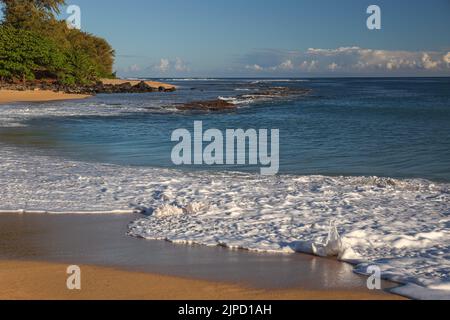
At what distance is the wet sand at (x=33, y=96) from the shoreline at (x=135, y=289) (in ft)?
123

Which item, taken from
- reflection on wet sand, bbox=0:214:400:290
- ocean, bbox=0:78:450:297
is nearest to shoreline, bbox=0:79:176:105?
ocean, bbox=0:78:450:297

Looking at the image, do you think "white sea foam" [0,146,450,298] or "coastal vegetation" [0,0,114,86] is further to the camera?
"coastal vegetation" [0,0,114,86]

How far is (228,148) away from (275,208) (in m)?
8.83

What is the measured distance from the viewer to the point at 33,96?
45750 millimetres

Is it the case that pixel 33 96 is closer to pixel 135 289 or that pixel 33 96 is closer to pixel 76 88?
pixel 76 88

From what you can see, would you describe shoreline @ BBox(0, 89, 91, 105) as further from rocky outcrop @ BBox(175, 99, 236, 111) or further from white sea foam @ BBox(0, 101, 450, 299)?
white sea foam @ BBox(0, 101, 450, 299)

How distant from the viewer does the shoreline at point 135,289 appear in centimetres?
514

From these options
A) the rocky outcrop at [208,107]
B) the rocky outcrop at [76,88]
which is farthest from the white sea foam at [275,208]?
the rocky outcrop at [76,88]

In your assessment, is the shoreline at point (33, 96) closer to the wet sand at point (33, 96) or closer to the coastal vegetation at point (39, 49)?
the wet sand at point (33, 96)

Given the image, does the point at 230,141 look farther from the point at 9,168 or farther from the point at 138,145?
the point at 9,168

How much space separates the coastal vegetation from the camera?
55312 millimetres

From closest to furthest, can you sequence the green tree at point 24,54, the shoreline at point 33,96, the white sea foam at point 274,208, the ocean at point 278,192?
the white sea foam at point 274,208 → the ocean at point 278,192 → the shoreline at point 33,96 → the green tree at point 24,54
